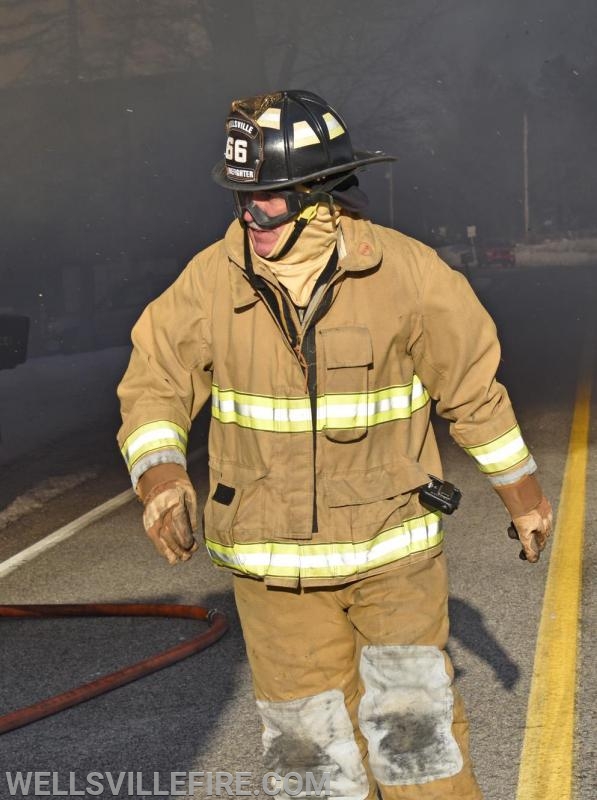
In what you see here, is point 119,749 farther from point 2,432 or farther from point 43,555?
point 2,432

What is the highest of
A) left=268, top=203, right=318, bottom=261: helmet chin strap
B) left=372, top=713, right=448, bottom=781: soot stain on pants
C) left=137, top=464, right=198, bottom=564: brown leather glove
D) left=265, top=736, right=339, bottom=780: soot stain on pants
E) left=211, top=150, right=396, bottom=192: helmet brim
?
left=211, top=150, right=396, bottom=192: helmet brim

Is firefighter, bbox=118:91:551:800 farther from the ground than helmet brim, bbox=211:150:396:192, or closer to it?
closer to it

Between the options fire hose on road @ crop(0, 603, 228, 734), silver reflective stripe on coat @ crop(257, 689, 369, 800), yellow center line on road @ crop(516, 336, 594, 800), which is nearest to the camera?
silver reflective stripe on coat @ crop(257, 689, 369, 800)

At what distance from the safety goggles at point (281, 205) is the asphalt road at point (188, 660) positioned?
1.90 metres

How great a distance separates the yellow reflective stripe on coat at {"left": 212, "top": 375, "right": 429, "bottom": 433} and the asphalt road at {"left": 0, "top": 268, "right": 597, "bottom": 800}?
55.9 inches

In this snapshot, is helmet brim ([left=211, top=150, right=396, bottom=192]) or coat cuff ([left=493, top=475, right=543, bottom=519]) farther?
coat cuff ([left=493, top=475, right=543, bottom=519])

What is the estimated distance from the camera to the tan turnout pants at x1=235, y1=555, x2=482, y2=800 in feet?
11.3

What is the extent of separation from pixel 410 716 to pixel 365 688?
0.46 ft

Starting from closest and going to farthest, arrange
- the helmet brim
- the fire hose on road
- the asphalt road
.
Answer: the helmet brim < the asphalt road < the fire hose on road

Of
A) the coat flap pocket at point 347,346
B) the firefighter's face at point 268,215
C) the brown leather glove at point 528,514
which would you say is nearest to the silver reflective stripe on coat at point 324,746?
the brown leather glove at point 528,514

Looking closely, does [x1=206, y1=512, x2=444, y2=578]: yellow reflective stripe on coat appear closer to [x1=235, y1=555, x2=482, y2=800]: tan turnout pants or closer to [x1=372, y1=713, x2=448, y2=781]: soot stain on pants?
[x1=235, y1=555, x2=482, y2=800]: tan turnout pants

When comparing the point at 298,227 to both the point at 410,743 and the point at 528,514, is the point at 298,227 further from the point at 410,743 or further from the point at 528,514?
the point at 410,743

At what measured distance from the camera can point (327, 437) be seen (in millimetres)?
3432

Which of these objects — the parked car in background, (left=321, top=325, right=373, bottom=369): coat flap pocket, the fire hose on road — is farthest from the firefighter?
the parked car in background
